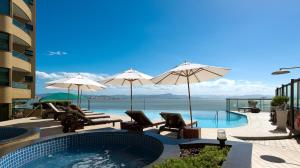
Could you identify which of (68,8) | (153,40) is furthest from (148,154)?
(68,8)

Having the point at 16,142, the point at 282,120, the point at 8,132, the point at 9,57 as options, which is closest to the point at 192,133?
the point at 16,142

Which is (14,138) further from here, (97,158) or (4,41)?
(4,41)

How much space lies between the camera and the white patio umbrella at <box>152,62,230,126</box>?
25.6 feet

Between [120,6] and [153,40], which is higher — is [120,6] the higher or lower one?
the higher one

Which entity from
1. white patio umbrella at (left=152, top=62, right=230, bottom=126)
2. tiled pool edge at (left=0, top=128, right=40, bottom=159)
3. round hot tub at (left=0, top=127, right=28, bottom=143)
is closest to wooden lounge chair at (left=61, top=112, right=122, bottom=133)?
round hot tub at (left=0, top=127, right=28, bottom=143)

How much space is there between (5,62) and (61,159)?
1299cm

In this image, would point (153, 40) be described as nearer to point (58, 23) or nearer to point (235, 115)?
point (235, 115)

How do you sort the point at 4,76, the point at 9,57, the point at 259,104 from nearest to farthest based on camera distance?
the point at 4,76
the point at 9,57
the point at 259,104

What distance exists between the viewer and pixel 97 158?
6840mm

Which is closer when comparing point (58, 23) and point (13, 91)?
point (13, 91)

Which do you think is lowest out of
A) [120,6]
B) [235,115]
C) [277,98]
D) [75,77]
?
[235,115]

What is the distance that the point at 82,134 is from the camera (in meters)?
7.88

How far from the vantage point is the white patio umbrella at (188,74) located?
7814 millimetres

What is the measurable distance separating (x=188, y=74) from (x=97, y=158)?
4.53 metres
